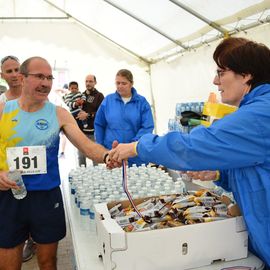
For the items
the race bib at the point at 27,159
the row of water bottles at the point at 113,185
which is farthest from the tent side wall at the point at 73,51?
the race bib at the point at 27,159

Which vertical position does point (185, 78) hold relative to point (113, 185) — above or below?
above

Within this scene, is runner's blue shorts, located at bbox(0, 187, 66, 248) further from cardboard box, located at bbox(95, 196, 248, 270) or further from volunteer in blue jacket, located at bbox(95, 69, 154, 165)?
volunteer in blue jacket, located at bbox(95, 69, 154, 165)

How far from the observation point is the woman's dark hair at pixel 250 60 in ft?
3.66

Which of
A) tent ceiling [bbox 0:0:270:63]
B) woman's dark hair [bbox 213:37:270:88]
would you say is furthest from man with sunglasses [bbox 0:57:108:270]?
tent ceiling [bbox 0:0:270:63]

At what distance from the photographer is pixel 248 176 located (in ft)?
3.63

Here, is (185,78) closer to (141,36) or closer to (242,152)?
(141,36)

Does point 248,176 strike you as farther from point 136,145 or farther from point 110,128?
point 110,128

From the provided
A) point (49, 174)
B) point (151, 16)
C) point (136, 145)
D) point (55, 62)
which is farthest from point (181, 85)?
point (136, 145)

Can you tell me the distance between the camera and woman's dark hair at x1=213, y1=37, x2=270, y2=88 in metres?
1.12

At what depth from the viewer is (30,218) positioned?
5.85ft

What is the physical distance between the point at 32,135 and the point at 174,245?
101 centimetres

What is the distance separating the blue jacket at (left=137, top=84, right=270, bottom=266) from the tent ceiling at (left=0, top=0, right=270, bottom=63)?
2584mm

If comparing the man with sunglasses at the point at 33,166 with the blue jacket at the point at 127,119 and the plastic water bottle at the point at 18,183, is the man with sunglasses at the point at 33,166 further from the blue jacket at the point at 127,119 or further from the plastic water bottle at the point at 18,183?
the blue jacket at the point at 127,119

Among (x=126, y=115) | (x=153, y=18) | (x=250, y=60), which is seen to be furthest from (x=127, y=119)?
(x=153, y=18)
